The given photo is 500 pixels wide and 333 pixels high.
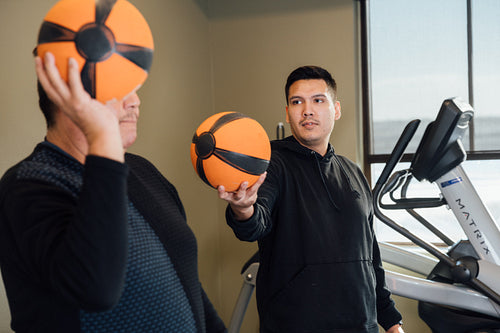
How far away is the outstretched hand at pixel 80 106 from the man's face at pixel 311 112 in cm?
105

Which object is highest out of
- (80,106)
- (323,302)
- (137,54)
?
(137,54)

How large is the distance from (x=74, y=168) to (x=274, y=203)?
843 mm

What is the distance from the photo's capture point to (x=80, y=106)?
642 mm

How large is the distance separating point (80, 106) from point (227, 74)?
2708 millimetres

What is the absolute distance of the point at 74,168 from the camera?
75cm

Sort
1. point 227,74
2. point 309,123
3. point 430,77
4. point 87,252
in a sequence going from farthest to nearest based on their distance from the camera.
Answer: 1. point 227,74
2. point 430,77
3. point 309,123
4. point 87,252

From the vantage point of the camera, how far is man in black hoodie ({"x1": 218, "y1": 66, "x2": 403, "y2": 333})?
140cm

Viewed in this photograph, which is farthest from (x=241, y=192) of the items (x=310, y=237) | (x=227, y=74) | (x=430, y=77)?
(x=430, y=77)

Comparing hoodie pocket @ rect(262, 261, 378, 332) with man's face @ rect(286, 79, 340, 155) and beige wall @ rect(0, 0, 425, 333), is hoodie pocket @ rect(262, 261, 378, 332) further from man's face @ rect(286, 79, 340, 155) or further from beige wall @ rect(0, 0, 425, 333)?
beige wall @ rect(0, 0, 425, 333)

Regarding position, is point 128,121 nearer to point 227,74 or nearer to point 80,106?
point 80,106

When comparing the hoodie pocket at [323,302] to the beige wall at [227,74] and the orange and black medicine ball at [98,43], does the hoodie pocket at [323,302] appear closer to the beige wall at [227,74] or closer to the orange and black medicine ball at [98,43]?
the orange and black medicine ball at [98,43]

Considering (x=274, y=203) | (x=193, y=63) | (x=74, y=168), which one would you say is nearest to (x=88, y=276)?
(x=74, y=168)

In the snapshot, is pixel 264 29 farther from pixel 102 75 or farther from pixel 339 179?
pixel 102 75

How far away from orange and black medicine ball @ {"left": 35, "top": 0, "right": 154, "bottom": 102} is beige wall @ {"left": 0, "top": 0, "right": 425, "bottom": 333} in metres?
1.67
